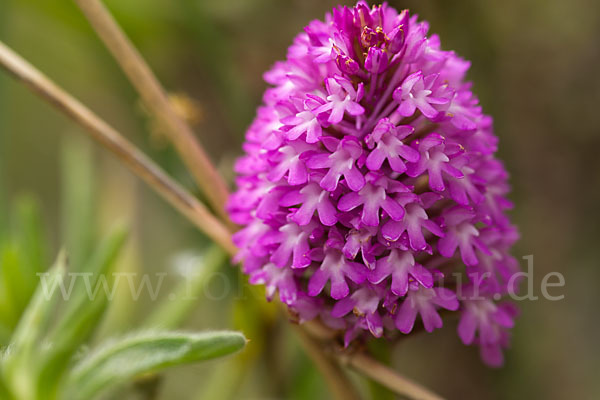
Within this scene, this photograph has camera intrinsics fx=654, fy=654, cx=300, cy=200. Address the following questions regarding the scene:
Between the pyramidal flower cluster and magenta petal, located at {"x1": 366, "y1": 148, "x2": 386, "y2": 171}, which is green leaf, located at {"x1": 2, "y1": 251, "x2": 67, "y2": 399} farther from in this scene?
magenta petal, located at {"x1": 366, "y1": 148, "x2": 386, "y2": 171}

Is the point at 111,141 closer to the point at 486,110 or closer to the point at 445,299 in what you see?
the point at 445,299

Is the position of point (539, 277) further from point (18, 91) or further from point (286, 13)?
point (18, 91)

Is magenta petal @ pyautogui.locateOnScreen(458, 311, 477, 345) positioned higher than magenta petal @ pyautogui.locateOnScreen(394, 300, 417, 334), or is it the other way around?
magenta petal @ pyautogui.locateOnScreen(394, 300, 417, 334)

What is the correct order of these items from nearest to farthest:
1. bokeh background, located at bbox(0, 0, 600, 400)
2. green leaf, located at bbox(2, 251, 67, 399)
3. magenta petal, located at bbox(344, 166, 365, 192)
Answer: magenta petal, located at bbox(344, 166, 365, 192) → green leaf, located at bbox(2, 251, 67, 399) → bokeh background, located at bbox(0, 0, 600, 400)

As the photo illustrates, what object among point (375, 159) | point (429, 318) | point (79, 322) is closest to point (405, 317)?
point (429, 318)

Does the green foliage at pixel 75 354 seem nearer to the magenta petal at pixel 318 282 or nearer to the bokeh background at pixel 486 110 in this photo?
the magenta petal at pixel 318 282

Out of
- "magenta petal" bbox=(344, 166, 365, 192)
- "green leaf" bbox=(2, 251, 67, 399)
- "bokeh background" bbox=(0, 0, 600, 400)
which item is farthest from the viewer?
"bokeh background" bbox=(0, 0, 600, 400)

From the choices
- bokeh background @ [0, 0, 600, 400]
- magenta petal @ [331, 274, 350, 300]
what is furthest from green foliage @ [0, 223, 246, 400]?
bokeh background @ [0, 0, 600, 400]

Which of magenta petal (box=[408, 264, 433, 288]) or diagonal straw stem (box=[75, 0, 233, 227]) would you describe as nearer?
magenta petal (box=[408, 264, 433, 288])

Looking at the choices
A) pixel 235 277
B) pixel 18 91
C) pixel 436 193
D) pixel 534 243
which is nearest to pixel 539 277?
pixel 534 243
